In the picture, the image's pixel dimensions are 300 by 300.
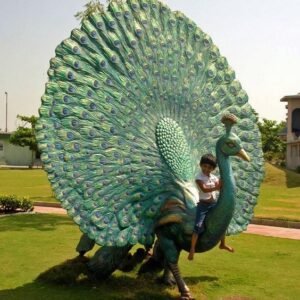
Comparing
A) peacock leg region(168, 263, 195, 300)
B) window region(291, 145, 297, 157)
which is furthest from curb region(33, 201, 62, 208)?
window region(291, 145, 297, 157)

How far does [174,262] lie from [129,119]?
6.48 feet

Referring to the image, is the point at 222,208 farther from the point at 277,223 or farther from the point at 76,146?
the point at 277,223

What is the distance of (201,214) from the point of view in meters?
6.45

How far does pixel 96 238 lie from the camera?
6410mm

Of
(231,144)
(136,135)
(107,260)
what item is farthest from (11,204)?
(231,144)

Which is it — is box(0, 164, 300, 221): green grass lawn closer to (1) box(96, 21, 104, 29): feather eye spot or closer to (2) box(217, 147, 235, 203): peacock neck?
(2) box(217, 147, 235, 203): peacock neck

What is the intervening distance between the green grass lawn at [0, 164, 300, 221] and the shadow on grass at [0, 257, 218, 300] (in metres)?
9.03

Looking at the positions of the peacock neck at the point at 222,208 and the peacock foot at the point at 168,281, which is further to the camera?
the peacock foot at the point at 168,281

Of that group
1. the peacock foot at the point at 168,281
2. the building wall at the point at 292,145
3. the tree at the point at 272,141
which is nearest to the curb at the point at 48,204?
the peacock foot at the point at 168,281

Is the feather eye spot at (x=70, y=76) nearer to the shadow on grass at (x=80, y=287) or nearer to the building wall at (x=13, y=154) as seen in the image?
the shadow on grass at (x=80, y=287)

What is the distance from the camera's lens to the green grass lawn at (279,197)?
16812 mm

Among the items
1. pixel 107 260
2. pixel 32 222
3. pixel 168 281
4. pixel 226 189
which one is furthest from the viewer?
pixel 32 222

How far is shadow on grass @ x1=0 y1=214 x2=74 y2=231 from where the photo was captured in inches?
534

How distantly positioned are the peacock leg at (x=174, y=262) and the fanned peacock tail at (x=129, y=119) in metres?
0.22
